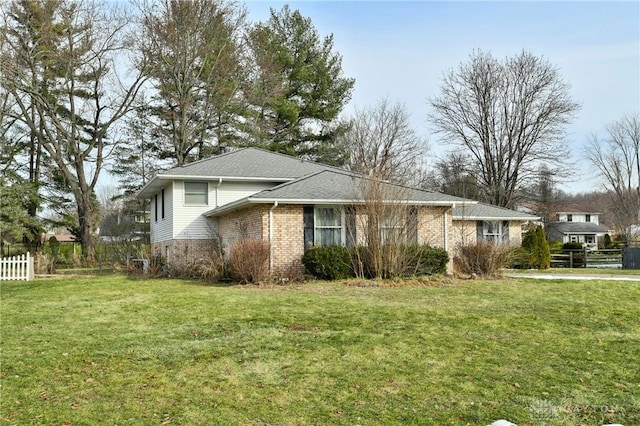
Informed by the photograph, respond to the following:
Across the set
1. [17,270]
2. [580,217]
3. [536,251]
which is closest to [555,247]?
[536,251]

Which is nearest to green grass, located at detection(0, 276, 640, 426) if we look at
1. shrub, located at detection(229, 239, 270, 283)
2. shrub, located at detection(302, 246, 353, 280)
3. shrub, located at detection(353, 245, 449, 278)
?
shrub, located at detection(229, 239, 270, 283)

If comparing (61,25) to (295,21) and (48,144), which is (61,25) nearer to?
(48,144)

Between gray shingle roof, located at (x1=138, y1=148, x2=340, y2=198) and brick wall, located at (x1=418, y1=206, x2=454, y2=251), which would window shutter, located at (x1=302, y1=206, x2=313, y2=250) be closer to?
brick wall, located at (x1=418, y1=206, x2=454, y2=251)

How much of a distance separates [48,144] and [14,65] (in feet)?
16.6

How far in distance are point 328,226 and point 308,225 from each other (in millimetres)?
679

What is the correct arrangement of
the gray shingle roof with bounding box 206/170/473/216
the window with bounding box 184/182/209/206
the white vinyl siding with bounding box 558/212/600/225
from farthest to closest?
the white vinyl siding with bounding box 558/212/600/225 < the window with bounding box 184/182/209/206 < the gray shingle roof with bounding box 206/170/473/216

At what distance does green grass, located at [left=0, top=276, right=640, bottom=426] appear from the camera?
4.83 metres

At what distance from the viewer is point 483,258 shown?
54.1ft

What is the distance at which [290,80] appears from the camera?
35438 millimetres

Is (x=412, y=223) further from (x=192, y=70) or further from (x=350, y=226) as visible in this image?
(x=192, y=70)

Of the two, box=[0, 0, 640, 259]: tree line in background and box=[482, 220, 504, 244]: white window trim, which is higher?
box=[0, 0, 640, 259]: tree line in background

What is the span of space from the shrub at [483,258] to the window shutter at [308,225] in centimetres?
501

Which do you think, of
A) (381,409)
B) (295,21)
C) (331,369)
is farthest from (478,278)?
(295,21)

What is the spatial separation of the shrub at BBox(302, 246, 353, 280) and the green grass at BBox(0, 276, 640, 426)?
3.60m
